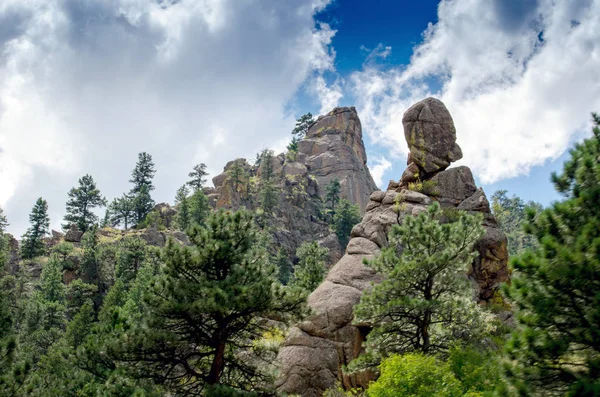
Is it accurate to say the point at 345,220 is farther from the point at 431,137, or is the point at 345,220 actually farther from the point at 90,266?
the point at 90,266

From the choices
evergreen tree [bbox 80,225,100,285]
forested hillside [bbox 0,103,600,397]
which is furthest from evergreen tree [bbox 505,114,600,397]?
evergreen tree [bbox 80,225,100,285]

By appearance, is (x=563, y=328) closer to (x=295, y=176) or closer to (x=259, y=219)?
(x=259, y=219)

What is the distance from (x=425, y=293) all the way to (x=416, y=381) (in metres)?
4.49

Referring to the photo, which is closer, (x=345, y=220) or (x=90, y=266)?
(x=90, y=266)

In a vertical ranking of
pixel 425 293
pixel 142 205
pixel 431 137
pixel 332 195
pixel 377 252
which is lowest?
pixel 425 293

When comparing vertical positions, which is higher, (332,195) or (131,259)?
(332,195)

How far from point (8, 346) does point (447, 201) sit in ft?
92.4

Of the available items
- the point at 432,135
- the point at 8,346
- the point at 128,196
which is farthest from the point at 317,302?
Result: the point at 128,196

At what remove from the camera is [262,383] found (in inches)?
510

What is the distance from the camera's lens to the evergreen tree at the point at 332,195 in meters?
79.6

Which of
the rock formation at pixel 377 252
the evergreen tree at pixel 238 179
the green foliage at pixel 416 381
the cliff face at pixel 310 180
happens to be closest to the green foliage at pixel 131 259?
the cliff face at pixel 310 180

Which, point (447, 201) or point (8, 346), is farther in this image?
point (447, 201)

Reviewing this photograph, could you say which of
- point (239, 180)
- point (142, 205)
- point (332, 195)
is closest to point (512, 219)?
point (332, 195)

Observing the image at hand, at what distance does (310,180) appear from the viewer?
281ft
